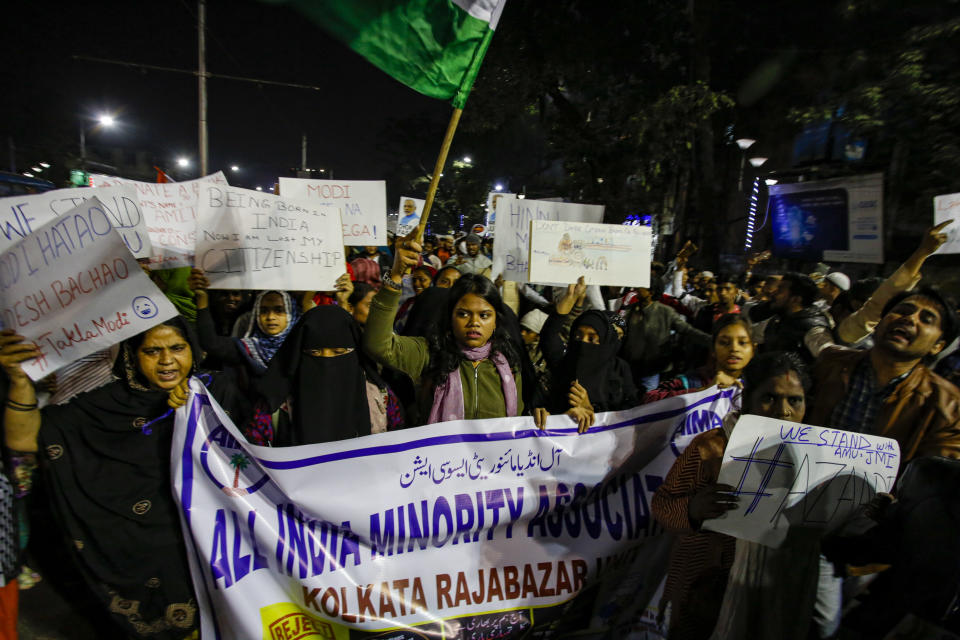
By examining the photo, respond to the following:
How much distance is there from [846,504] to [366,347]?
6.78 feet

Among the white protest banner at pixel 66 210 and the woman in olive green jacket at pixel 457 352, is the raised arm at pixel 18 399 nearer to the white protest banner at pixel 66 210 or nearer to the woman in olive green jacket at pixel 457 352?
the white protest banner at pixel 66 210

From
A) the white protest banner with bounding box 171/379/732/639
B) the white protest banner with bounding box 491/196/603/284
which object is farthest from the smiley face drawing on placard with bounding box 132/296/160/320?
the white protest banner with bounding box 491/196/603/284

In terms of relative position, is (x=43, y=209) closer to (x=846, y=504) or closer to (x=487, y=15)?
(x=487, y=15)

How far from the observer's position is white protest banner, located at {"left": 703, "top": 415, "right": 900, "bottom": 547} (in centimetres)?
188

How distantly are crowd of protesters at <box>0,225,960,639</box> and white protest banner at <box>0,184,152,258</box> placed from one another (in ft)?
1.58

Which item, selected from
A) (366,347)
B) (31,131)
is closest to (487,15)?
(366,347)

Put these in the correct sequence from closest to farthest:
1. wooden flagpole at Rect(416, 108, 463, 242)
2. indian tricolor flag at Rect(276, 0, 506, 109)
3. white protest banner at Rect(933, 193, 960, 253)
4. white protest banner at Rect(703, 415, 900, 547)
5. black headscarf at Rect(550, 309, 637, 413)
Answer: white protest banner at Rect(703, 415, 900, 547) < wooden flagpole at Rect(416, 108, 463, 242) < indian tricolor flag at Rect(276, 0, 506, 109) < black headscarf at Rect(550, 309, 637, 413) < white protest banner at Rect(933, 193, 960, 253)

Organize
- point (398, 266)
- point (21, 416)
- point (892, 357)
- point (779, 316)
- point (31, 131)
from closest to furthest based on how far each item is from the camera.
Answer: point (21, 416) → point (892, 357) → point (398, 266) → point (779, 316) → point (31, 131)

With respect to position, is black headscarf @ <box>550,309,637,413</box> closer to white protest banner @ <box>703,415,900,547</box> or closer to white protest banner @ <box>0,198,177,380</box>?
white protest banner @ <box>703,415,900,547</box>

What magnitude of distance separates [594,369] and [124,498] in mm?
2366

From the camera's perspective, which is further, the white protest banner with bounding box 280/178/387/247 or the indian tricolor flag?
the white protest banner with bounding box 280/178/387/247

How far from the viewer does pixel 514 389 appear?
283 cm

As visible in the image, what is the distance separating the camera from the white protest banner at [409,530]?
2.23 metres

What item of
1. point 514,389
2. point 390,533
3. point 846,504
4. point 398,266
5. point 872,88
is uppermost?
point 872,88
